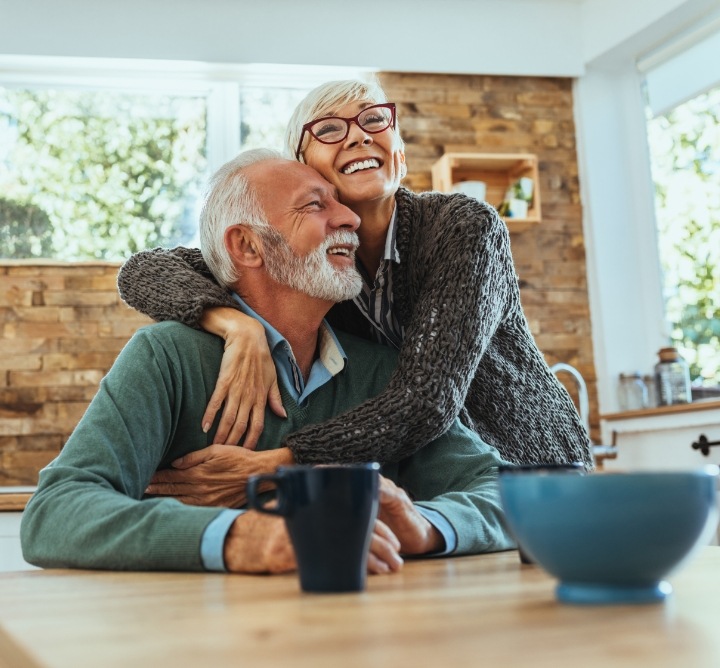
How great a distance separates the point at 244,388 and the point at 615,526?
0.91 m

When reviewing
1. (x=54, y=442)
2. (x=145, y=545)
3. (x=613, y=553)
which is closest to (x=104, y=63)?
(x=54, y=442)

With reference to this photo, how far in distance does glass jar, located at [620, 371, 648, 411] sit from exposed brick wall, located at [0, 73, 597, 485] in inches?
5.1

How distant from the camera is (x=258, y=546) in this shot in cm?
92

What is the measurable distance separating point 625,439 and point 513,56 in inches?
71.2

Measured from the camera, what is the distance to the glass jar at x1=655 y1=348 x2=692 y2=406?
396 centimetres

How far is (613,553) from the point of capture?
2.06 ft

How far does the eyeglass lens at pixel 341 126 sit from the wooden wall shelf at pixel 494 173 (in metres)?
2.29

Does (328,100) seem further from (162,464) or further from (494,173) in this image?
(494,173)

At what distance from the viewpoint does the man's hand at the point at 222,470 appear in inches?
54.9

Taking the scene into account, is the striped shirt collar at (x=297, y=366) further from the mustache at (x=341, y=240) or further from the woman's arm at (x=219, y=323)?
the mustache at (x=341, y=240)

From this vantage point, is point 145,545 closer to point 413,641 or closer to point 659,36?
point 413,641

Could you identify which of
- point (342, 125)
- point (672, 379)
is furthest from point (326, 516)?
point (672, 379)

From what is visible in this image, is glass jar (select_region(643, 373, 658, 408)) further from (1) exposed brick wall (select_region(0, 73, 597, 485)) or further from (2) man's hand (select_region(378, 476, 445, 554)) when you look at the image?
(2) man's hand (select_region(378, 476, 445, 554))

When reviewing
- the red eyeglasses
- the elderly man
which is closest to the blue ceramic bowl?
the elderly man
